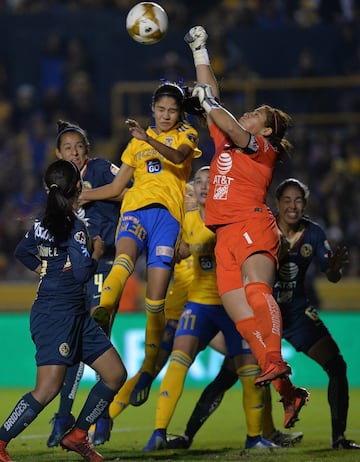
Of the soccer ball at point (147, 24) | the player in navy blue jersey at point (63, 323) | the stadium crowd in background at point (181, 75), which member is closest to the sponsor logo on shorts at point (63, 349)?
the player in navy blue jersey at point (63, 323)

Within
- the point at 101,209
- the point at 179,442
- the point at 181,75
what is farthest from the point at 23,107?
the point at 179,442

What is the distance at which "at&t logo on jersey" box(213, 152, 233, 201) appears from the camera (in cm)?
735

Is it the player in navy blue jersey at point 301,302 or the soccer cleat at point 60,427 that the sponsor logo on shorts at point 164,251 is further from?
the soccer cleat at point 60,427

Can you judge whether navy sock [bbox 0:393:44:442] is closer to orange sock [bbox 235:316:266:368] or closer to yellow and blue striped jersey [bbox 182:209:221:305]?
orange sock [bbox 235:316:266:368]

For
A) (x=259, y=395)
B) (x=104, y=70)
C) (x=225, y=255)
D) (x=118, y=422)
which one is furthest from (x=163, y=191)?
(x=104, y=70)

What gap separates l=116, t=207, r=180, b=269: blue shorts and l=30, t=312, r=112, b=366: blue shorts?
1338 mm

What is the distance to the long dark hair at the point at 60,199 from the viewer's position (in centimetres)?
684

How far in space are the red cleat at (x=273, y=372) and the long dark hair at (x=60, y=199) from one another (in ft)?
4.86

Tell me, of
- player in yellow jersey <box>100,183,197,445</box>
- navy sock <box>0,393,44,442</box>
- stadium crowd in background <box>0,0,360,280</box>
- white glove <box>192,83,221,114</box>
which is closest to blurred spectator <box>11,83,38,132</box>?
stadium crowd in background <box>0,0,360,280</box>

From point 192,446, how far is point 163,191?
1997 mm

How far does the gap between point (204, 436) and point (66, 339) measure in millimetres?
2935

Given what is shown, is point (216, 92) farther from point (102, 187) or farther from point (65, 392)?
point (65, 392)

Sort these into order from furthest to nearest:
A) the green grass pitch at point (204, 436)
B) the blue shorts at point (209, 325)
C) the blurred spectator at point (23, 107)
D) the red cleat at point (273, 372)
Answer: the blurred spectator at point (23, 107) → the blue shorts at point (209, 325) → the green grass pitch at point (204, 436) → the red cleat at point (273, 372)

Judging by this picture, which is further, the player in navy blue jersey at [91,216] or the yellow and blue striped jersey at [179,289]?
the yellow and blue striped jersey at [179,289]
